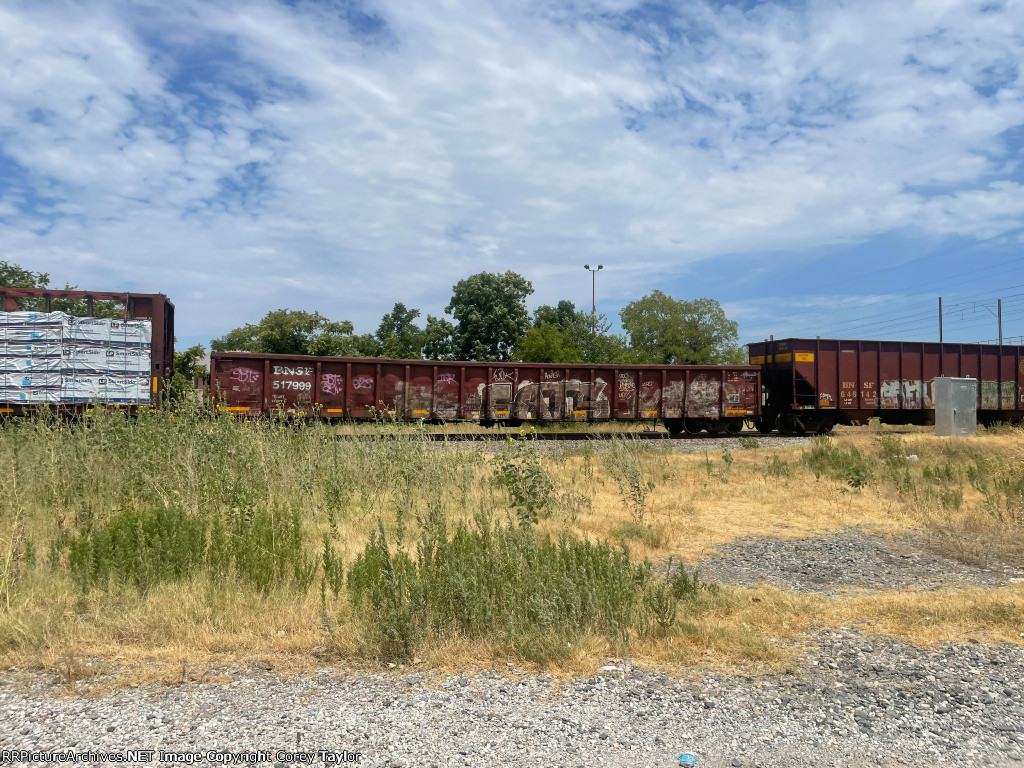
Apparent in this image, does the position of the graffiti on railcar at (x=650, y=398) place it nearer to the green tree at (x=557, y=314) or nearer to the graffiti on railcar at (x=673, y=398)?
the graffiti on railcar at (x=673, y=398)

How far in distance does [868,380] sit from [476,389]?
47.6ft

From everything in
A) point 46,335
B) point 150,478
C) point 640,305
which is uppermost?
point 640,305

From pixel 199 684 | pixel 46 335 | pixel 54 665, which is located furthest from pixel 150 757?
pixel 46 335

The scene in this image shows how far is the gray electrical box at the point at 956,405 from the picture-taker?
64.0 feet

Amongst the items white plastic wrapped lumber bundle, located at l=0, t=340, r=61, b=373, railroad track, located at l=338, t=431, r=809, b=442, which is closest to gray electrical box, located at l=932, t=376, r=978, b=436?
railroad track, located at l=338, t=431, r=809, b=442

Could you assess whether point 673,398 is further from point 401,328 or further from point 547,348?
point 401,328

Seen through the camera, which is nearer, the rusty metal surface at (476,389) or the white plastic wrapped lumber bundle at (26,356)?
the white plastic wrapped lumber bundle at (26,356)

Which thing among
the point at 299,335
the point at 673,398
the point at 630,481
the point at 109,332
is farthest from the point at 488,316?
the point at 630,481

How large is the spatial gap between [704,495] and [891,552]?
3.44 m

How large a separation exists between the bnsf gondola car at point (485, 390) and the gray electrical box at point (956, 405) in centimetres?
540

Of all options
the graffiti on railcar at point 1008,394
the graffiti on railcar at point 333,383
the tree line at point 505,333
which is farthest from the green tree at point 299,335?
the graffiti on railcar at point 1008,394

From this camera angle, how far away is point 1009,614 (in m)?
4.54

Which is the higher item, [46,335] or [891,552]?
[46,335]

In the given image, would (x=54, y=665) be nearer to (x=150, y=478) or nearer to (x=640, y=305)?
(x=150, y=478)
